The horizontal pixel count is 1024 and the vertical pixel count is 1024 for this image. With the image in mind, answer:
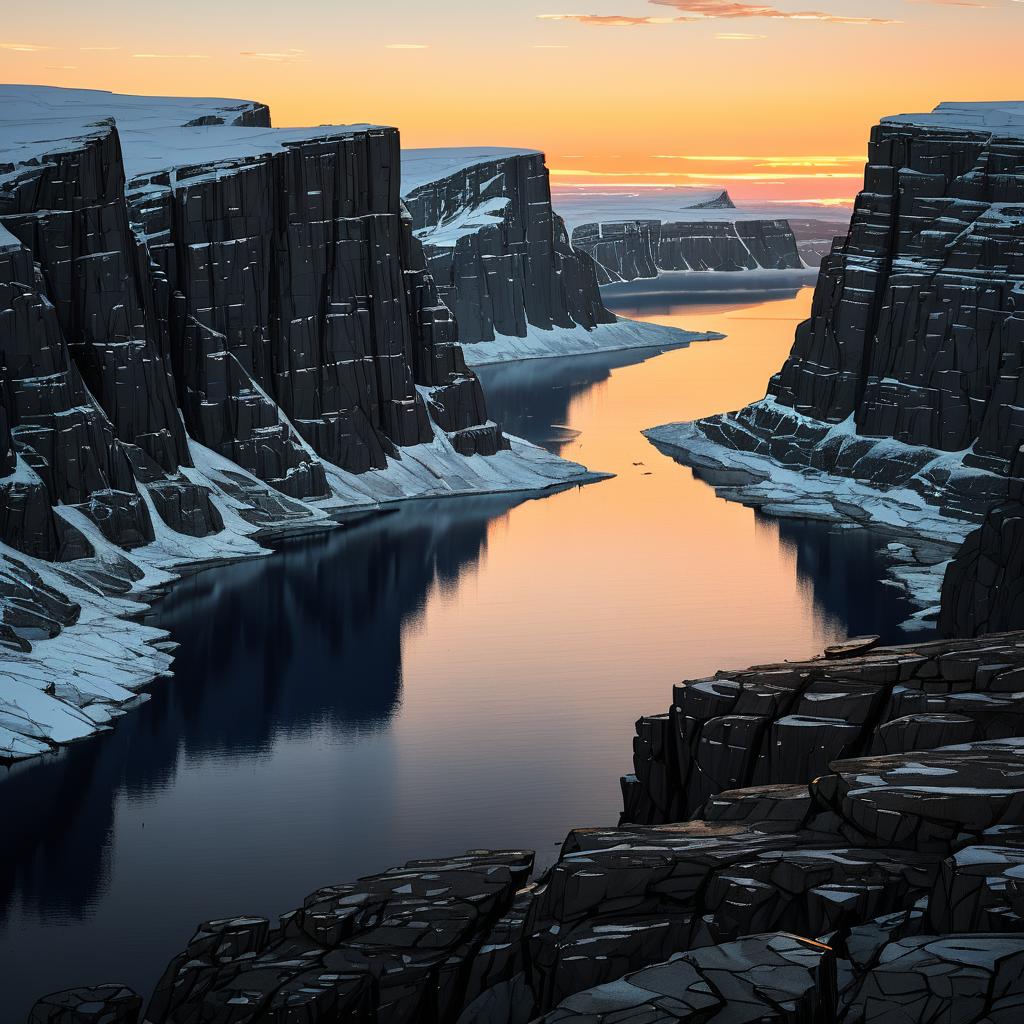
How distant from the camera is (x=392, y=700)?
7750 cm

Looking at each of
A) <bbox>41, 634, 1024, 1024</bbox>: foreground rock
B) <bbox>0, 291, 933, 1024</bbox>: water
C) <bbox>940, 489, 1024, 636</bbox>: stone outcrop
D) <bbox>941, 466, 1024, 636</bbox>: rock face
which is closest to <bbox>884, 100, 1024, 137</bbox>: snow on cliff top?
<bbox>0, 291, 933, 1024</bbox>: water

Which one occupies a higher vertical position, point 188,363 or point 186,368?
point 188,363

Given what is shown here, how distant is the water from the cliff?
516cm

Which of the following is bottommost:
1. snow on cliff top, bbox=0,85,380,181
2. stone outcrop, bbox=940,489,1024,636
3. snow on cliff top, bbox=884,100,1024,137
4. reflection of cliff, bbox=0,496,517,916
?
reflection of cliff, bbox=0,496,517,916

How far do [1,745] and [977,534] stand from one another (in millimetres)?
45564

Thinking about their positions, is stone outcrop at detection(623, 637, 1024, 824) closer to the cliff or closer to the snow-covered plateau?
the cliff

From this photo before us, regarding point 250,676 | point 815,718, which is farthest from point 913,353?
point 815,718

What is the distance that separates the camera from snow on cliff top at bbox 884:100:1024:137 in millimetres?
138375

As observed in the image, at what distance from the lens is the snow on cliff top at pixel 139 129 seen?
364ft

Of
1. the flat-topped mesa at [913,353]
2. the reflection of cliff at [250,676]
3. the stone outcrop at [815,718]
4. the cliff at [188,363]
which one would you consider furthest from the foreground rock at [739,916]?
the flat-topped mesa at [913,353]

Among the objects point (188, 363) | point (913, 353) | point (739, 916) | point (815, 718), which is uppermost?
point (913, 353)

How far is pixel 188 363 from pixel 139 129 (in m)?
28.0

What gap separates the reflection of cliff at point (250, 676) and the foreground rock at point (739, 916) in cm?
1354

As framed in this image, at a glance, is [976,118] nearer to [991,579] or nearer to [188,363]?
[188,363]
